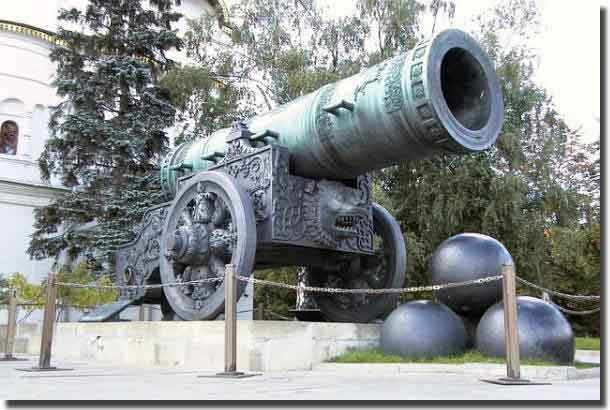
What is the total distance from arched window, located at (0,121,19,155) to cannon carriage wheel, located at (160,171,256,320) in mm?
13079

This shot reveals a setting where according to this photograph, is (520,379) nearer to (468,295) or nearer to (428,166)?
(468,295)

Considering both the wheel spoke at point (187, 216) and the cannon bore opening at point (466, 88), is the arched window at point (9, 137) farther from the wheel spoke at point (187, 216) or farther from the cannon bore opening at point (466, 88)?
the cannon bore opening at point (466, 88)

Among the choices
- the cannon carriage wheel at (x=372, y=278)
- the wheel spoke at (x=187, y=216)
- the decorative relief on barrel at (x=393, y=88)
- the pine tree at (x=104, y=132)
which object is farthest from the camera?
the pine tree at (x=104, y=132)

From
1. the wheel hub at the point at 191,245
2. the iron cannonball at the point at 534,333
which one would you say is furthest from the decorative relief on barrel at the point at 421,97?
the wheel hub at the point at 191,245

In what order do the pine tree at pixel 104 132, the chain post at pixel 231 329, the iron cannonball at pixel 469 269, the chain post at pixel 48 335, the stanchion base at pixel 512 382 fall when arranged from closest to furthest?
the stanchion base at pixel 512 382 < the chain post at pixel 231 329 < the iron cannonball at pixel 469 269 < the chain post at pixel 48 335 < the pine tree at pixel 104 132

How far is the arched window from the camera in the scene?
701 inches

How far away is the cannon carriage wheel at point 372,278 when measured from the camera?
259 inches

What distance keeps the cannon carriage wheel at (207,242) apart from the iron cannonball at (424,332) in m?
1.28

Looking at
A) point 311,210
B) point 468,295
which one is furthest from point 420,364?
point 311,210

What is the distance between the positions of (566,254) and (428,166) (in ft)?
10.7

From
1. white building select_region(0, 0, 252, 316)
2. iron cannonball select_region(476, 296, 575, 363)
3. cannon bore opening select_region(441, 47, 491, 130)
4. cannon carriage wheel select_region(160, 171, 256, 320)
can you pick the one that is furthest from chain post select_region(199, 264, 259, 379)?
white building select_region(0, 0, 252, 316)

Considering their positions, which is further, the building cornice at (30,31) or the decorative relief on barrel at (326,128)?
the building cornice at (30,31)

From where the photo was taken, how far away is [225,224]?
6129 millimetres

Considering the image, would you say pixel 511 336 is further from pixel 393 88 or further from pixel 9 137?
pixel 9 137
